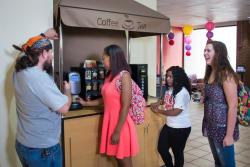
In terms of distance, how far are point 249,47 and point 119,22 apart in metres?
7.64

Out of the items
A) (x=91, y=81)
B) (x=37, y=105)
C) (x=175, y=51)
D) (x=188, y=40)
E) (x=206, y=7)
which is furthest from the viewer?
(x=175, y=51)

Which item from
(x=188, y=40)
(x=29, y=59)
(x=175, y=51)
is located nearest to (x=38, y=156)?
(x=29, y=59)

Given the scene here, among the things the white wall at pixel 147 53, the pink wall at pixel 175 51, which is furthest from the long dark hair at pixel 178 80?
the pink wall at pixel 175 51

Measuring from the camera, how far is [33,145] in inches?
66.1

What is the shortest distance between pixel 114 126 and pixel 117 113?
0.38ft

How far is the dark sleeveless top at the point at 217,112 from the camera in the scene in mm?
→ 2008

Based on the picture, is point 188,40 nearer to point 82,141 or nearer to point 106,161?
point 106,161

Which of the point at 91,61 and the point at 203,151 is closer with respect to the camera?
the point at 91,61

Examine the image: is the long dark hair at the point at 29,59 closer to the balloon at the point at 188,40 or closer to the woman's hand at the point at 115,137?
the woman's hand at the point at 115,137

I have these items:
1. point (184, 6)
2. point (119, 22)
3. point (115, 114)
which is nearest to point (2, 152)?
point (115, 114)

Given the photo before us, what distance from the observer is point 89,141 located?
8.15ft

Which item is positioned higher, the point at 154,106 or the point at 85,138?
the point at 154,106

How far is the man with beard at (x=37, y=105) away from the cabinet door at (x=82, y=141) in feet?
1.91

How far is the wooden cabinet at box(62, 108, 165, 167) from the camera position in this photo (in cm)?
235
